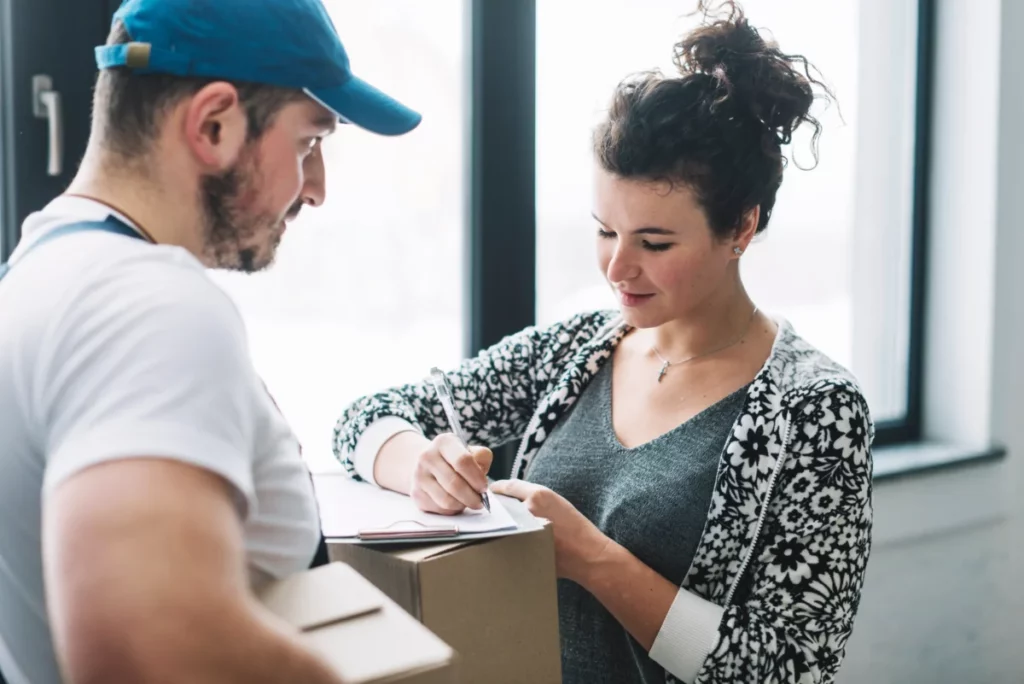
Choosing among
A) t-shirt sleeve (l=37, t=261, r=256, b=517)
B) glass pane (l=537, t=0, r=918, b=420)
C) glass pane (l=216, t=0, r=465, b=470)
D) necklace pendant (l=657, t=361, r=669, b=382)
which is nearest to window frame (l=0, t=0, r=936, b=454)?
glass pane (l=216, t=0, r=465, b=470)

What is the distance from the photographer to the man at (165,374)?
0.49 meters

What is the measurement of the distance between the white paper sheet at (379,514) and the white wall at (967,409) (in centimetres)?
141

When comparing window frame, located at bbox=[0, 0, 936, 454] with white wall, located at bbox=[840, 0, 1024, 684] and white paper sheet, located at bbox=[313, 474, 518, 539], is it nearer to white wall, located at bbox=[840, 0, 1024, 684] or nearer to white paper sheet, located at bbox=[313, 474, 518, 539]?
white paper sheet, located at bbox=[313, 474, 518, 539]

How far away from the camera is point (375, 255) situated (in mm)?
1657

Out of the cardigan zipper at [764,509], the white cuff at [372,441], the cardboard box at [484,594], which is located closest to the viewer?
the cardboard box at [484,594]

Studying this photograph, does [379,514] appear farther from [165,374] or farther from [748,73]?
[748,73]

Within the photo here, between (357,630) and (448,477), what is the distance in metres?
0.39

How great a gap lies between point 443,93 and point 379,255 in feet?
1.02

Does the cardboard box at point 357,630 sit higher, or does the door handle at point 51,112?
the door handle at point 51,112

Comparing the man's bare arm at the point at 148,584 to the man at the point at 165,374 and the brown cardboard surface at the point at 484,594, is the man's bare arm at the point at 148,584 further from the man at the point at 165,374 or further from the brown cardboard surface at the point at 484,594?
the brown cardboard surface at the point at 484,594

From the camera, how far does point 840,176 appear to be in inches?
93.6

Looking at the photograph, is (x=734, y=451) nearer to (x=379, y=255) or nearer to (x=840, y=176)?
(x=379, y=255)

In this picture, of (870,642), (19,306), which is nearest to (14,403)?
(19,306)

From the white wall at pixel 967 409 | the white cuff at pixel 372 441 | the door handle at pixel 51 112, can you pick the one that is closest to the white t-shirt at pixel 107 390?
the white cuff at pixel 372 441
